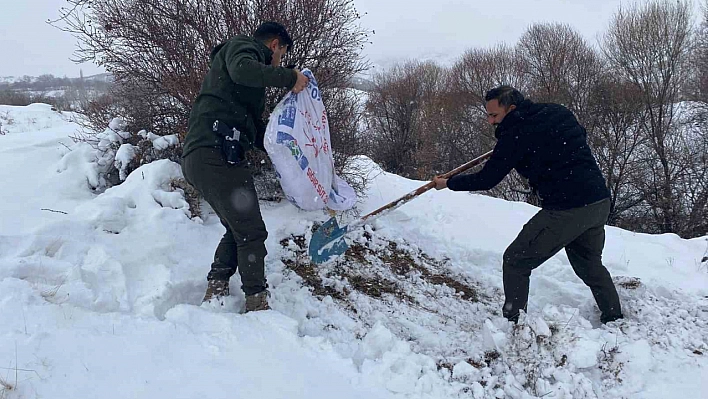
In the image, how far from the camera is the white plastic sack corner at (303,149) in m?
3.08

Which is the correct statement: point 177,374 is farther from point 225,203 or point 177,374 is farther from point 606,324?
point 606,324

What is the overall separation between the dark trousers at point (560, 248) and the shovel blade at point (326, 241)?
1.33 meters

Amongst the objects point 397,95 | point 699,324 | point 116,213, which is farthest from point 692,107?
point 116,213

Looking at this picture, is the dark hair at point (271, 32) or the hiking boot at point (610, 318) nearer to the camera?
the dark hair at point (271, 32)

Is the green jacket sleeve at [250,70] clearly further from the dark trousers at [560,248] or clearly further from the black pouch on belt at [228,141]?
the dark trousers at [560,248]

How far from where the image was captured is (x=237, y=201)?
286 cm

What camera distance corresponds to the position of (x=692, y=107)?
17125 mm

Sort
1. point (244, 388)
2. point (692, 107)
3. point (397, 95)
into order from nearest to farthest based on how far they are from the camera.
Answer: point (244, 388), point (692, 107), point (397, 95)

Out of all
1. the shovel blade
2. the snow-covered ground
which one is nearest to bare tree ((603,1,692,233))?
the snow-covered ground

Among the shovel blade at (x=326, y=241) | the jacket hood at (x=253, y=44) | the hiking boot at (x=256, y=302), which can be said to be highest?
the jacket hood at (x=253, y=44)

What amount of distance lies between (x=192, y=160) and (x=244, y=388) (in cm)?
143

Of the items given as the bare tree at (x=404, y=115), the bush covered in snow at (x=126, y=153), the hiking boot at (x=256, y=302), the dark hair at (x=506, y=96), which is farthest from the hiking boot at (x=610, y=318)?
the bare tree at (x=404, y=115)

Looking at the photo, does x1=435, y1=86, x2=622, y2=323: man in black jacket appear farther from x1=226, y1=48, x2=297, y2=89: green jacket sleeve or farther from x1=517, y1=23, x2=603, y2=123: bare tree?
x1=517, y1=23, x2=603, y2=123: bare tree

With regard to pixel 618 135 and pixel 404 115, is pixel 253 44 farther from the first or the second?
pixel 404 115
